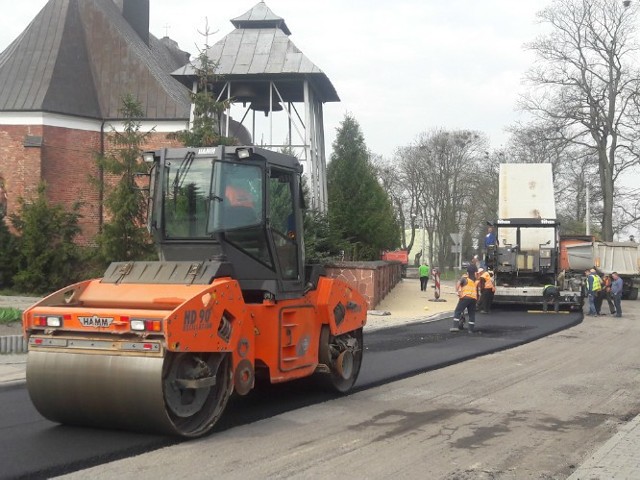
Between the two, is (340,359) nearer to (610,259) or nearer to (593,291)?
(593,291)

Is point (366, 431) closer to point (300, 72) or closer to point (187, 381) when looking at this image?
point (187, 381)

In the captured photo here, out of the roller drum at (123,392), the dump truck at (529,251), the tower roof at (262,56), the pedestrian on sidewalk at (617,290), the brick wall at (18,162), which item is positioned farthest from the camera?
the brick wall at (18,162)

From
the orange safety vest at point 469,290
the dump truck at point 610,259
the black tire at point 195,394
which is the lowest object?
the black tire at point 195,394

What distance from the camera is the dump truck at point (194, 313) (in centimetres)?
711

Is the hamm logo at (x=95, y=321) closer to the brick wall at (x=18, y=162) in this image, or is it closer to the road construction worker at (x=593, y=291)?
the road construction worker at (x=593, y=291)

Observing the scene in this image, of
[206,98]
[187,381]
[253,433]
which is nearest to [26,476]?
[187,381]

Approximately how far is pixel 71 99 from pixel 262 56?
27.2ft

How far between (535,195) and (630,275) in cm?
1231

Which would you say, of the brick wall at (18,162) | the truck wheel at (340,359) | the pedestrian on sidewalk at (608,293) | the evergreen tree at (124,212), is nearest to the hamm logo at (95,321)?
the truck wheel at (340,359)

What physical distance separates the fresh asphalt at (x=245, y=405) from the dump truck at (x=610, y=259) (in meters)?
20.1

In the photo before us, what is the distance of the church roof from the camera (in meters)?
33.1

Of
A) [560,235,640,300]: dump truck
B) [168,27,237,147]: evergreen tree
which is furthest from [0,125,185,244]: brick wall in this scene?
[560,235,640,300]: dump truck

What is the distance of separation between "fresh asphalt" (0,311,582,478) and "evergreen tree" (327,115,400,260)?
15.3 metres

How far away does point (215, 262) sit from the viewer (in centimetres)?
800
